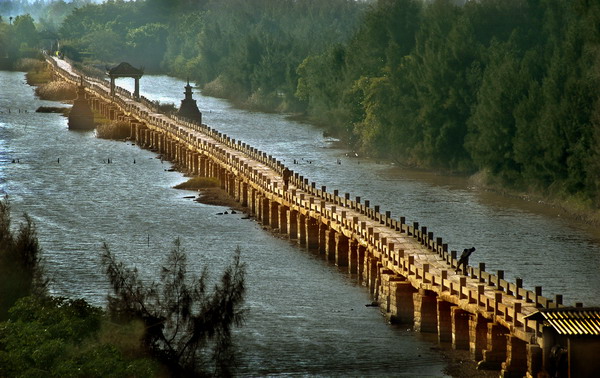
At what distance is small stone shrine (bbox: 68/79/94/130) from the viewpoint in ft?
463

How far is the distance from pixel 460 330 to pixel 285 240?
85.2ft

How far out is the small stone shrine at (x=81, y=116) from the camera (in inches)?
5561

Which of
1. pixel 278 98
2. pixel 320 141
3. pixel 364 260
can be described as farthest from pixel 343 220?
pixel 278 98

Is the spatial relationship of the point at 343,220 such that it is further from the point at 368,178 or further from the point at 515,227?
the point at 368,178

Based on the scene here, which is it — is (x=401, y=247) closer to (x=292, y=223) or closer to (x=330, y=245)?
(x=330, y=245)

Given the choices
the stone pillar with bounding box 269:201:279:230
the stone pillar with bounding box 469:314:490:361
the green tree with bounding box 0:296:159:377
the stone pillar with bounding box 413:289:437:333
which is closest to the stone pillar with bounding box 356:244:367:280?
the stone pillar with bounding box 413:289:437:333

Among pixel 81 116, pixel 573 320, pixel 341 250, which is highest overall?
pixel 573 320

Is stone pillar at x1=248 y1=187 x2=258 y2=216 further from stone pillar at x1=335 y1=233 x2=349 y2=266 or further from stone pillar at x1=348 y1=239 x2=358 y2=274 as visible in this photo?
stone pillar at x1=348 y1=239 x2=358 y2=274

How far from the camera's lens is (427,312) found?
54.0 meters

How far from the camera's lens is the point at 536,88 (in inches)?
3597

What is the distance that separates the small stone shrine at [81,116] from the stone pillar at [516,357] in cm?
9998

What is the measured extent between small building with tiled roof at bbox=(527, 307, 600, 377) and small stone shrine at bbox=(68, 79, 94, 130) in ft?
336

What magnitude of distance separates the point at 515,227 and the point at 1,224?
3423cm

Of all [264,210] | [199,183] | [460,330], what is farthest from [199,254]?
[199,183]
